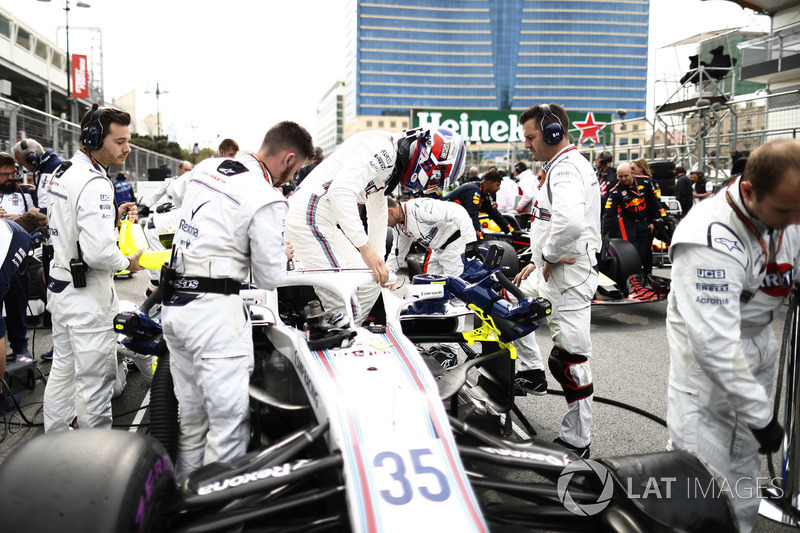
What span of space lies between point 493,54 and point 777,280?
119885mm

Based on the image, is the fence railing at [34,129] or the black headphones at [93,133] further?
the fence railing at [34,129]

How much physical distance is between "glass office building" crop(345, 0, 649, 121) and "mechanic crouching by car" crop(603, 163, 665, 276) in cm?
10655

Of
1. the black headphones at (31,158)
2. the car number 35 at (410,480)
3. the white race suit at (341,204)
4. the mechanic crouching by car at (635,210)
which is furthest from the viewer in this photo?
the mechanic crouching by car at (635,210)

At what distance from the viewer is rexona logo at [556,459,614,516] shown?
1.81 meters

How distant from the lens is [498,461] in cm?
193

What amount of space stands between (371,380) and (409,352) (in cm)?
30

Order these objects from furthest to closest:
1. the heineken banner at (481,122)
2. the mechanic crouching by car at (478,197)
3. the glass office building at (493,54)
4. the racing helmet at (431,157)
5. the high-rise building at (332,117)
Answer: the high-rise building at (332,117), the glass office building at (493,54), the heineken banner at (481,122), the mechanic crouching by car at (478,197), the racing helmet at (431,157)

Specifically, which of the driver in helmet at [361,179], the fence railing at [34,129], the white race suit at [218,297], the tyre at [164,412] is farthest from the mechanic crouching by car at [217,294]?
the fence railing at [34,129]

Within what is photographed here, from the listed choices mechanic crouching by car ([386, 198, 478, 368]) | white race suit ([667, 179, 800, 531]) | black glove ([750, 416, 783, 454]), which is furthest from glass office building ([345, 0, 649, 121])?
black glove ([750, 416, 783, 454])

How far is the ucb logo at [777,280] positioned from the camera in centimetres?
211

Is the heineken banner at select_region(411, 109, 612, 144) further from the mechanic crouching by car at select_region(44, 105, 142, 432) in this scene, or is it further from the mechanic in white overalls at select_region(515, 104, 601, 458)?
the mechanic crouching by car at select_region(44, 105, 142, 432)

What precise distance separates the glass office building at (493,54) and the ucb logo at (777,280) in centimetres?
11274

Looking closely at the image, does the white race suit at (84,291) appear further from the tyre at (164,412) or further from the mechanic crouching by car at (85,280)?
the tyre at (164,412)

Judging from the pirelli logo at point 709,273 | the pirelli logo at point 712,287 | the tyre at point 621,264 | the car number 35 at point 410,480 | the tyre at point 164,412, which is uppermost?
the pirelli logo at point 709,273
